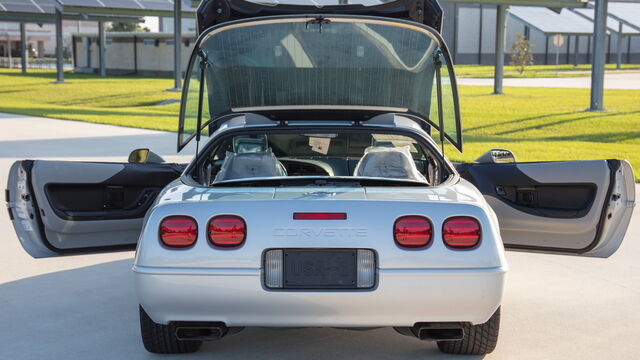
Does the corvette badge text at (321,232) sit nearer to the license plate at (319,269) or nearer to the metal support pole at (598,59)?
the license plate at (319,269)

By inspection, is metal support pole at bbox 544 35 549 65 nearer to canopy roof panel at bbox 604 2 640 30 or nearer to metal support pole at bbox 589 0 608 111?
canopy roof panel at bbox 604 2 640 30

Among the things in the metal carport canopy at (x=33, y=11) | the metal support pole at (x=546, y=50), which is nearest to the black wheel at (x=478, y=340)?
the metal carport canopy at (x=33, y=11)

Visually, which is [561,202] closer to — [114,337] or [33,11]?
[114,337]

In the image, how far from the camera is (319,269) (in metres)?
3.96

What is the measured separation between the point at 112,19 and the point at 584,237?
50117 mm

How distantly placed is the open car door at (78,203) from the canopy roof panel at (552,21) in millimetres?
61960

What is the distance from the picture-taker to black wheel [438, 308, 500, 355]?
441 centimetres

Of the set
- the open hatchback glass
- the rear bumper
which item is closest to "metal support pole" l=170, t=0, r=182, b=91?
the open hatchback glass

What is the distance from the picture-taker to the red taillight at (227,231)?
396cm

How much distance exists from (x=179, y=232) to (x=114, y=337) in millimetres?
1123

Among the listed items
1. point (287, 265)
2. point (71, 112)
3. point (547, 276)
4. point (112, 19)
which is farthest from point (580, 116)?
point (112, 19)

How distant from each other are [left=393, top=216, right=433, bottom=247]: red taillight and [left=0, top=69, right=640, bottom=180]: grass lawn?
8501 mm

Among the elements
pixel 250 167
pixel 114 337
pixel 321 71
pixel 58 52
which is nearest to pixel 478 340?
pixel 250 167

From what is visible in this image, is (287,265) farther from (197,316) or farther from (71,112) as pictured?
(71,112)
